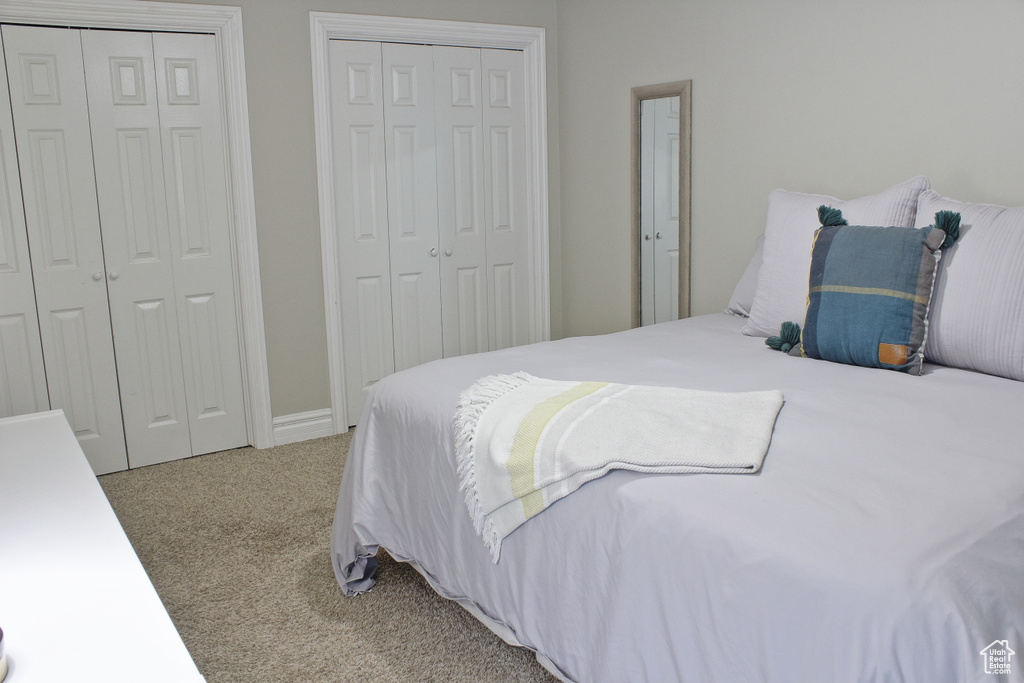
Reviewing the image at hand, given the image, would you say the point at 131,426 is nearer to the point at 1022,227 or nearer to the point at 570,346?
the point at 570,346

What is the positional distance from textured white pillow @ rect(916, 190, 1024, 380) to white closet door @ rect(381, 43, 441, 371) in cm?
240

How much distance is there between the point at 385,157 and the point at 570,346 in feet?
5.66

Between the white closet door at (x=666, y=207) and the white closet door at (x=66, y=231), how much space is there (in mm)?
2361

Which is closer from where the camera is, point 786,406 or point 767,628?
point 767,628

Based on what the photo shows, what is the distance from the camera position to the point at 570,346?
2.54 metres

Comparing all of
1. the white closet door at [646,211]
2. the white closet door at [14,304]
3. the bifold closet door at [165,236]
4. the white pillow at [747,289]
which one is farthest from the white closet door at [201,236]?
the white pillow at [747,289]

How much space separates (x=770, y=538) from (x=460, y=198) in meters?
3.01

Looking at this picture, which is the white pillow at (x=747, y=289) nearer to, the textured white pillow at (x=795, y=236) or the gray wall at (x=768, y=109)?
the textured white pillow at (x=795, y=236)

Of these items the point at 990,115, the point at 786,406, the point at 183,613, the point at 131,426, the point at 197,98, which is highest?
the point at 197,98

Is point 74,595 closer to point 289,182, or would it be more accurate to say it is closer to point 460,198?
point 289,182

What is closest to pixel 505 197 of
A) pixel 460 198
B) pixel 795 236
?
pixel 460 198

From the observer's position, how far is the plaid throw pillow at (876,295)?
2123 millimetres

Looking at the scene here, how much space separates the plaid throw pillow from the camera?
212 centimetres

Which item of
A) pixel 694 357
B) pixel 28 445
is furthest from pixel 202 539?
pixel 694 357
